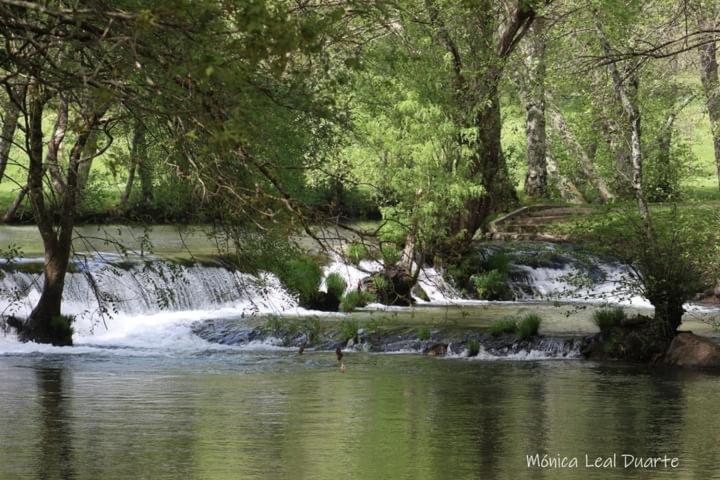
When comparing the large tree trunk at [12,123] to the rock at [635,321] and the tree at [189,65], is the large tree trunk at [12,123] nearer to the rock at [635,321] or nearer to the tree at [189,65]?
the tree at [189,65]

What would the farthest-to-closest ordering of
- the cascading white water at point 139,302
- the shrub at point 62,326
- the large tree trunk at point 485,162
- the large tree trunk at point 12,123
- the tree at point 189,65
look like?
the large tree trunk at point 485,162
the cascading white water at point 139,302
the shrub at point 62,326
the large tree trunk at point 12,123
the tree at point 189,65

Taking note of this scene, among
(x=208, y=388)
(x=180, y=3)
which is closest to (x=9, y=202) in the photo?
(x=208, y=388)

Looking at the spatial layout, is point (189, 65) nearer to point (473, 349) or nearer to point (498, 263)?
point (473, 349)

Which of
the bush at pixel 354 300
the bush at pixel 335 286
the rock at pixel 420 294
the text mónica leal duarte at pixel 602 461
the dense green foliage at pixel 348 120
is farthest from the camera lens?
the rock at pixel 420 294

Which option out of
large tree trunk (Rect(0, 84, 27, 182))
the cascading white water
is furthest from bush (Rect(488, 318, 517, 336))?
large tree trunk (Rect(0, 84, 27, 182))

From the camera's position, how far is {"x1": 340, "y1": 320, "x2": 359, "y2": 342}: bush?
2266 centimetres

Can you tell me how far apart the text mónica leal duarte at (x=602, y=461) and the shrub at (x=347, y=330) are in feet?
33.2

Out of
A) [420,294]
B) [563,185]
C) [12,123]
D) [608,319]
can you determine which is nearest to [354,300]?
[420,294]

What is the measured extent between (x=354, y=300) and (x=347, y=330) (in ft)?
12.9

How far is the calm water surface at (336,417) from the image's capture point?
39.5ft

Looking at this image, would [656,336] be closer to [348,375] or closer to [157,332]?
[348,375]

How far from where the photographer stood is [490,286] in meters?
30.2

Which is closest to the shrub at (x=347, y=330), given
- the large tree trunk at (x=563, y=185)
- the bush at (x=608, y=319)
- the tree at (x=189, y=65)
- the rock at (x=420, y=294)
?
the bush at (x=608, y=319)

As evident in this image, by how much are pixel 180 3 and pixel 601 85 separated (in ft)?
59.1
